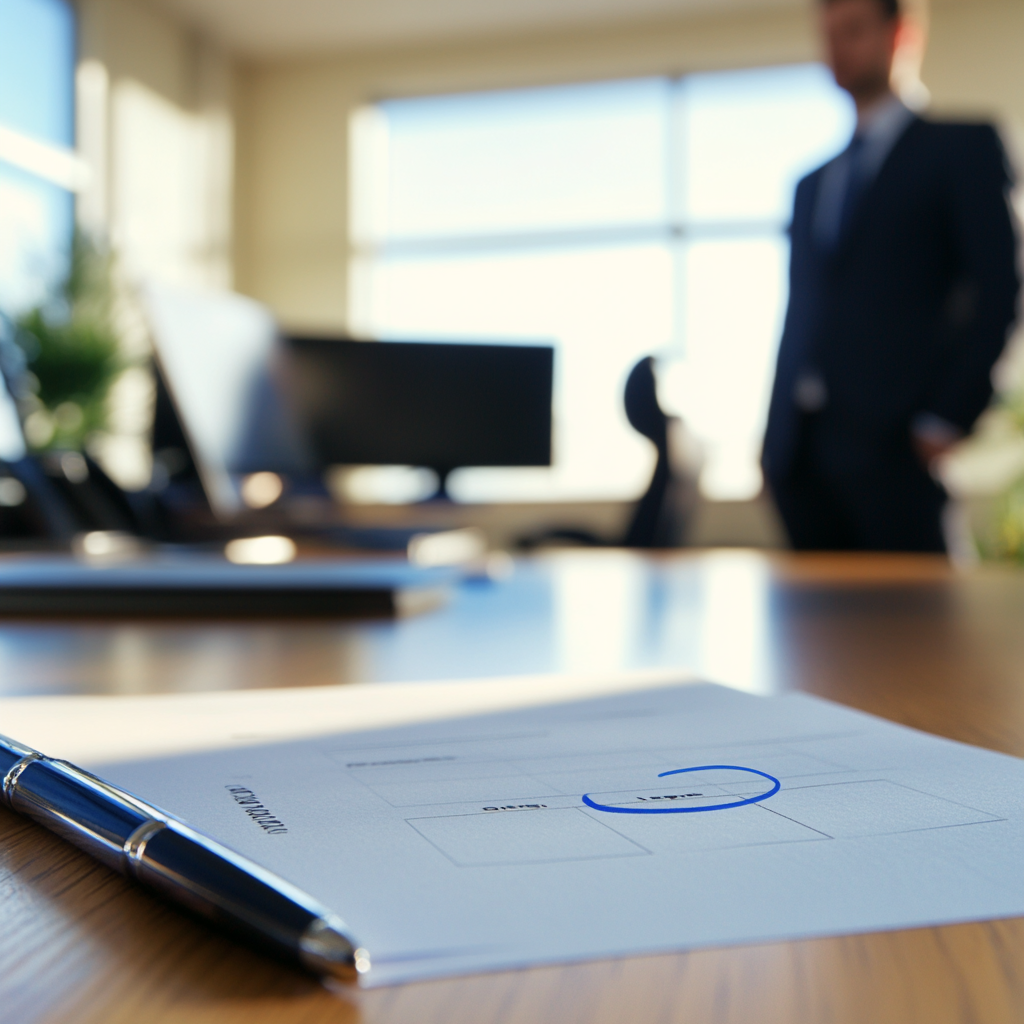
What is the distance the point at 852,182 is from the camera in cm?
203

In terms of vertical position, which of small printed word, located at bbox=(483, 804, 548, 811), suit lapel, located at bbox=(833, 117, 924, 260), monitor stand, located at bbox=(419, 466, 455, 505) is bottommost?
monitor stand, located at bbox=(419, 466, 455, 505)

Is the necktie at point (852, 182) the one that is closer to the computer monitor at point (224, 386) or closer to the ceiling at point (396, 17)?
the computer monitor at point (224, 386)

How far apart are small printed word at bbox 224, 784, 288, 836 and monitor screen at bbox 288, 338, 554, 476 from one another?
209cm

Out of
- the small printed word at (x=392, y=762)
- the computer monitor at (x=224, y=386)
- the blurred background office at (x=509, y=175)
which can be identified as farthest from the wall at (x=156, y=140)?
the small printed word at (x=392, y=762)

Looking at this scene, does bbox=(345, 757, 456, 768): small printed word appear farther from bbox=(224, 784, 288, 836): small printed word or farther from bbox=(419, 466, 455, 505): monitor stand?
bbox=(419, 466, 455, 505): monitor stand

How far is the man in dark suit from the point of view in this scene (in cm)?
192

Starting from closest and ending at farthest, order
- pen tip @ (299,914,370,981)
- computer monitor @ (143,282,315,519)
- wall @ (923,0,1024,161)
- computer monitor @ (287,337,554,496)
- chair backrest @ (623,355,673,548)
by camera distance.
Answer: pen tip @ (299,914,370,981), computer monitor @ (143,282,315,519), chair backrest @ (623,355,673,548), computer monitor @ (287,337,554,496), wall @ (923,0,1024,161)

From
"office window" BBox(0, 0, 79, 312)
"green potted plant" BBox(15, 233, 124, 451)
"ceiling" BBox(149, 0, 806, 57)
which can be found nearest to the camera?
"green potted plant" BBox(15, 233, 124, 451)

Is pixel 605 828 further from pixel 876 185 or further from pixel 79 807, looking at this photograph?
pixel 876 185

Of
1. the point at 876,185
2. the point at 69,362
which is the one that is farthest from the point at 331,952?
the point at 69,362

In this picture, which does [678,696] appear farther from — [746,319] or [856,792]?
[746,319]

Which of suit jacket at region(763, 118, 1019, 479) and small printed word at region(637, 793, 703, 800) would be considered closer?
small printed word at region(637, 793, 703, 800)

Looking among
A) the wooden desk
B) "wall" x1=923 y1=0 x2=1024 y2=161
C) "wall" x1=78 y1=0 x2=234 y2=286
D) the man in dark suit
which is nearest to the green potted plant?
"wall" x1=78 y1=0 x2=234 y2=286

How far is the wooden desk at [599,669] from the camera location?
0.14 meters
